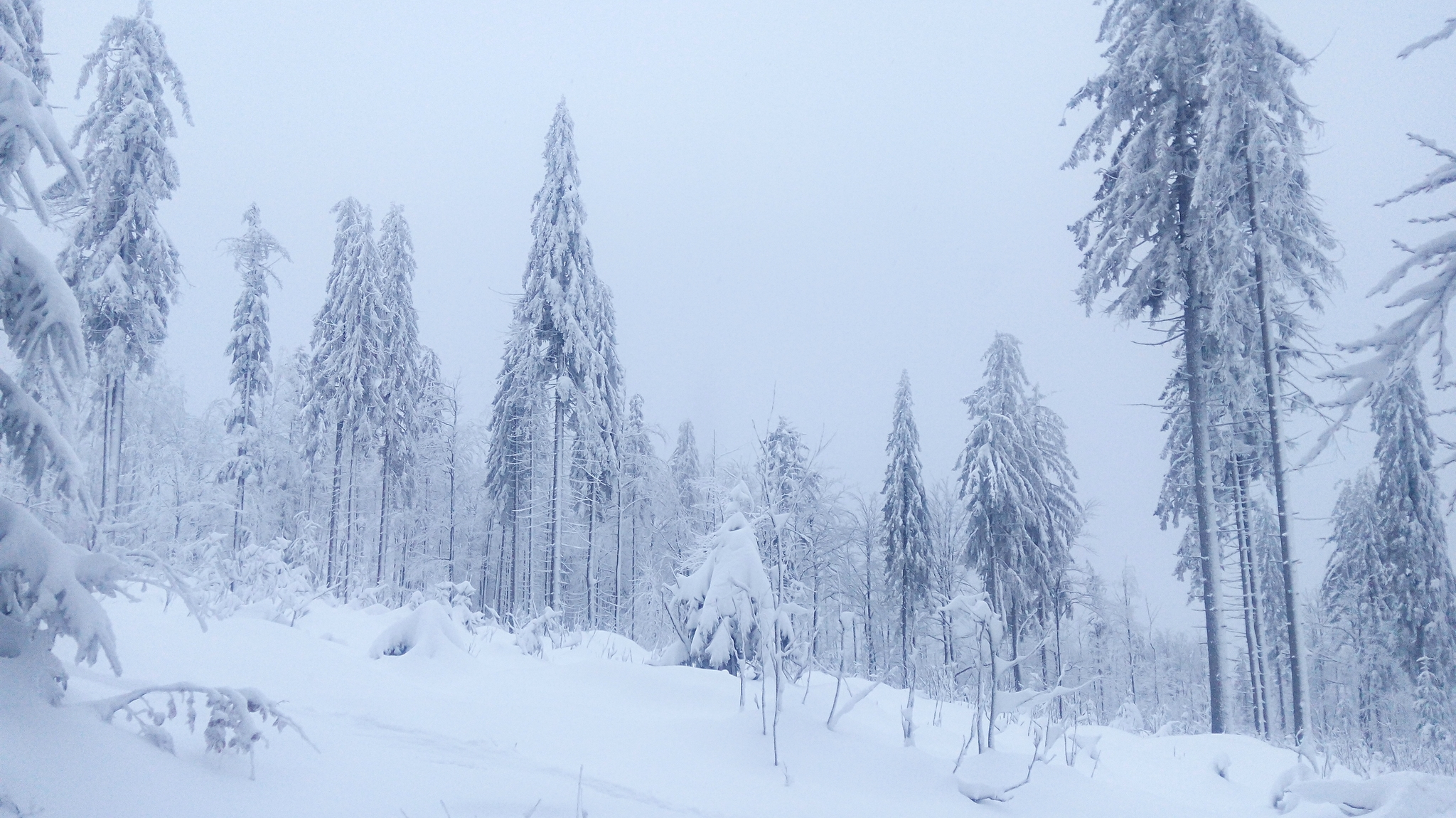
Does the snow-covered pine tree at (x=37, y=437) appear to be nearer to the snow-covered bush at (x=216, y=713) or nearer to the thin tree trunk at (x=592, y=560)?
the snow-covered bush at (x=216, y=713)

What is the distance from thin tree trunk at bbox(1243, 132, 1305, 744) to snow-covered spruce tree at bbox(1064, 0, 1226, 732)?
25.7 inches

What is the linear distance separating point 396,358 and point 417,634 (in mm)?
22201

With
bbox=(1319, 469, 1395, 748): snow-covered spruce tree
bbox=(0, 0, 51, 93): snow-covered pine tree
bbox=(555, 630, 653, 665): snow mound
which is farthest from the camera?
bbox=(1319, 469, 1395, 748): snow-covered spruce tree

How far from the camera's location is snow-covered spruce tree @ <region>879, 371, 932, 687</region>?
90.9ft

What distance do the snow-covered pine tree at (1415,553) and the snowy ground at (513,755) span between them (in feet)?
59.7

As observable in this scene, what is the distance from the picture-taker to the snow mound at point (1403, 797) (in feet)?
12.6

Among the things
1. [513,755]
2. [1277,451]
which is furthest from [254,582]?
[1277,451]

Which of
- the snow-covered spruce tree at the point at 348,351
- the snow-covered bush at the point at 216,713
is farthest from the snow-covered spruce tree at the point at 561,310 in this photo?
the snow-covered bush at the point at 216,713

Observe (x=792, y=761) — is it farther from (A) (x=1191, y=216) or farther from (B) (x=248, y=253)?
(B) (x=248, y=253)

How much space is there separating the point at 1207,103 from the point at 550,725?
11.7 m

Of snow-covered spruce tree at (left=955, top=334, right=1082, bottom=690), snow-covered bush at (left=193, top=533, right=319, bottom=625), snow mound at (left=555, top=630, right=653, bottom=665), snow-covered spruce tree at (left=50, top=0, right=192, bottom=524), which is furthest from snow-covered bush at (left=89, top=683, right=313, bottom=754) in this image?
snow-covered spruce tree at (left=955, top=334, right=1082, bottom=690)

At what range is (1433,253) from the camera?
3.16 m

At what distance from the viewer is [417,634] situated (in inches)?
266

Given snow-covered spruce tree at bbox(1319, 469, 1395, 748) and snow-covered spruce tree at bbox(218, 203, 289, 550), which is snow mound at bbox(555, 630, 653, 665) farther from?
snow-covered spruce tree at bbox(1319, 469, 1395, 748)
